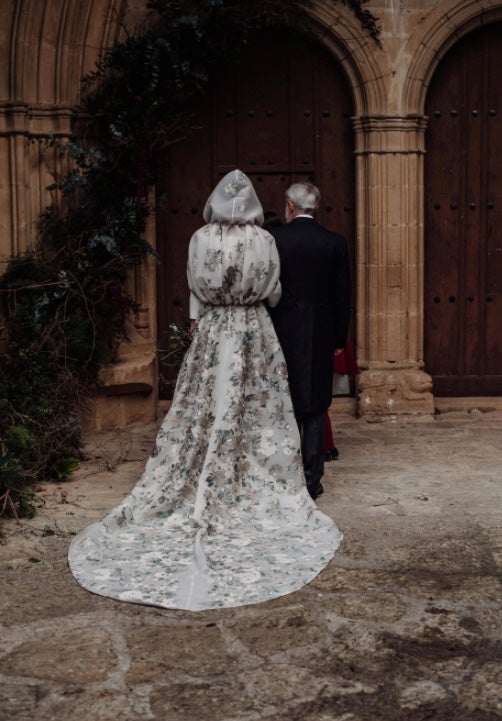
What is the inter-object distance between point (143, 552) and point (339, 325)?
1.68m

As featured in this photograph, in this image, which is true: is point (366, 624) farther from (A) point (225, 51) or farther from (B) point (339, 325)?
(A) point (225, 51)

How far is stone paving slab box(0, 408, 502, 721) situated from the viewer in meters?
2.94

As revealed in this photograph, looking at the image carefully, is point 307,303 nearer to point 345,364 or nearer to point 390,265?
point 345,364

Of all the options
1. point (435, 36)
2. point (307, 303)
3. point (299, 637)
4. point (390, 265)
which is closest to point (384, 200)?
point (390, 265)

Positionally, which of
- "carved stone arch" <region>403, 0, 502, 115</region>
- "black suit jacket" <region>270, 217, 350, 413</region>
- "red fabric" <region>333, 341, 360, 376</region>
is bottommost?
"red fabric" <region>333, 341, 360, 376</region>

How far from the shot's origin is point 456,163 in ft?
25.4

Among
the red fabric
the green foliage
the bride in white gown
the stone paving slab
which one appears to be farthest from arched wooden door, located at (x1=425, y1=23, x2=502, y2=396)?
the bride in white gown

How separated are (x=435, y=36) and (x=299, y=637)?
528 centimetres

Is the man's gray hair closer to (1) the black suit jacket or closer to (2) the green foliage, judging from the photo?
(1) the black suit jacket

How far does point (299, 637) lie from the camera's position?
3.41 meters

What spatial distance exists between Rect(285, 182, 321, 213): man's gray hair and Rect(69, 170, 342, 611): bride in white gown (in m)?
0.27

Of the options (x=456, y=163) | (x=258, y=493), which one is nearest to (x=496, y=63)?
(x=456, y=163)

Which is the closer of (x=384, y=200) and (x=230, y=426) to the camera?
(x=230, y=426)

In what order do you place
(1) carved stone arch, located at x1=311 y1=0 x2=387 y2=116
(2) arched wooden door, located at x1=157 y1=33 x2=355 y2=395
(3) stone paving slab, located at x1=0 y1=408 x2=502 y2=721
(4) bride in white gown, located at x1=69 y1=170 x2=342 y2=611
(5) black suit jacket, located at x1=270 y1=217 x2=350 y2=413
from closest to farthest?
(3) stone paving slab, located at x1=0 y1=408 x2=502 y2=721
(4) bride in white gown, located at x1=69 y1=170 x2=342 y2=611
(5) black suit jacket, located at x1=270 y1=217 x2=350 y2=413
(1) carved stone arch, located at x1=311 y1=0 x2=387 y2=116
(2) arched wooden door, located at x1=157 y1=33 x2=355 y2=395
